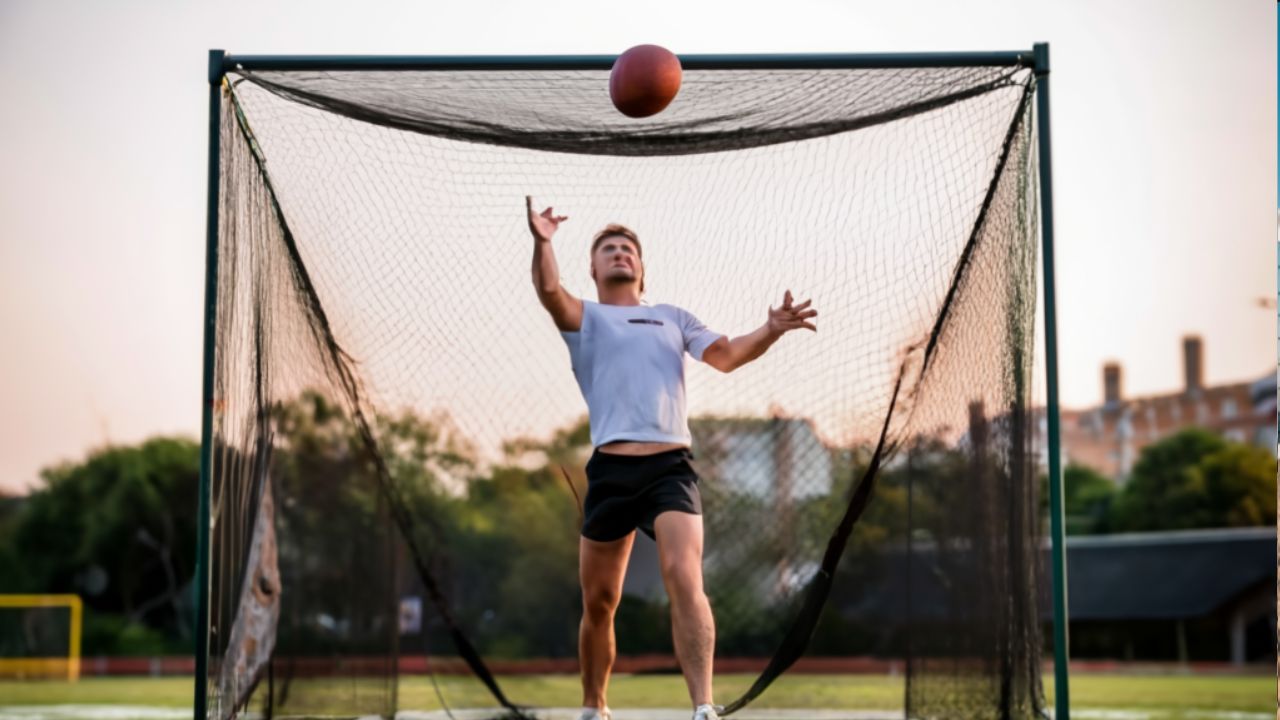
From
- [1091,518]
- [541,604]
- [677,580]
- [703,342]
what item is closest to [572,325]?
[703,342]

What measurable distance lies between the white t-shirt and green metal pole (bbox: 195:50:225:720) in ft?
6.05

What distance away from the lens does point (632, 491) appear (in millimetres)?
5410

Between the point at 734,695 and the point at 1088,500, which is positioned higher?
the point at 1088,500

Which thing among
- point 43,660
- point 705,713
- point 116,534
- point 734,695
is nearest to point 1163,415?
point 116,534

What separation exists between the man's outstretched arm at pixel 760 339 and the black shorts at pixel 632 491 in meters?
0.45

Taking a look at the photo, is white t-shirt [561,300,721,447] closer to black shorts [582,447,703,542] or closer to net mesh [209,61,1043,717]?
black shorts [582,447,703,542]

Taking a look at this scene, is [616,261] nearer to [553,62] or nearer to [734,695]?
[553,62]

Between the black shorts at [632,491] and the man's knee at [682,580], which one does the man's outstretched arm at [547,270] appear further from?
the man's knee at [682,580]

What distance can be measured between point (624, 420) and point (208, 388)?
2.15 m

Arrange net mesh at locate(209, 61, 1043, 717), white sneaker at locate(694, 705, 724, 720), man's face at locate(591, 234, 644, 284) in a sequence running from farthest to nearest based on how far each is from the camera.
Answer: net mesh at locate(209, 61, 1043, 717) → man's face at locate(591, 234, 644, 284) → white sneaker at locate(694, 705, 724, 720)

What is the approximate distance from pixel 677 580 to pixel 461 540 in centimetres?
1050

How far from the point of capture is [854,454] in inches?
324

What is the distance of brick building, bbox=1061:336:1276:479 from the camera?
3059 inches

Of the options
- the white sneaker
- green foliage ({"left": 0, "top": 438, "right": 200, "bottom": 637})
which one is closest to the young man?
the white sneaker
